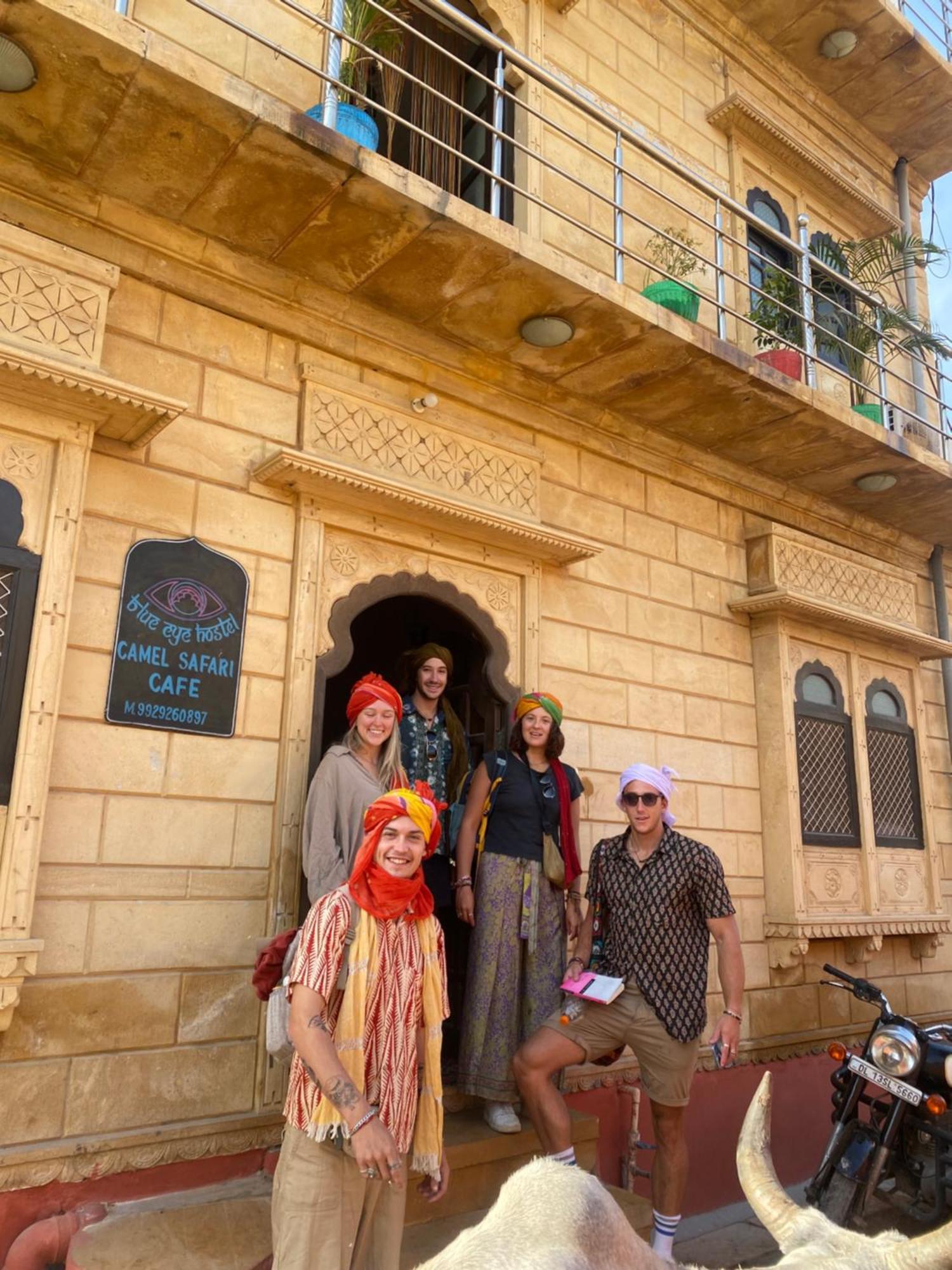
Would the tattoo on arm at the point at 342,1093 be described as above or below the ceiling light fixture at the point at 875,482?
below

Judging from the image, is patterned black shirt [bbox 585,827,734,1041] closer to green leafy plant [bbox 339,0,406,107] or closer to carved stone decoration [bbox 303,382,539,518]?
carved stone decoration [bbox 303,382,539,518]

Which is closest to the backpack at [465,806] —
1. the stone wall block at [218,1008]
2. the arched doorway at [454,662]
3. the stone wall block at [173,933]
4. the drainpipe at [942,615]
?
the arched doorway at [454,662]

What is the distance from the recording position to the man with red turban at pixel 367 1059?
8.66 ft

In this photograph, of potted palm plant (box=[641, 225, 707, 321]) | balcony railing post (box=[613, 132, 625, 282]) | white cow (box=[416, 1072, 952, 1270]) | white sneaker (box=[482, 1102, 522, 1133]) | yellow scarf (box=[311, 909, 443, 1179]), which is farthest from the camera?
potted palm plant (box=[641, 225, 707, 321])

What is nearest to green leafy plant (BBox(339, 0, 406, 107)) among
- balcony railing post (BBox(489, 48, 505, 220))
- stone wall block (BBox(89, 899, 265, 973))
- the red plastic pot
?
balcony railing post (BBox(489, 48, 505, 220))

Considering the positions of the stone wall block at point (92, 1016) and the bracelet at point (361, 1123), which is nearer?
the bracelet at point (361, 1123)

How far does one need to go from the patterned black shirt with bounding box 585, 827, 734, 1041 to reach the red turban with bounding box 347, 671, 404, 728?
133 centimetres

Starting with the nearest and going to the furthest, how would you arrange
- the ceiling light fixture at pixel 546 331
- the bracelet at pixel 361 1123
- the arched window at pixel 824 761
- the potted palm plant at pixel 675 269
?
the bracelet at pixel 361 1123
the ceiling light fixture at pixel 546 331
the potted palm plant at pixel 675 269
the arched window at pixel 824 761

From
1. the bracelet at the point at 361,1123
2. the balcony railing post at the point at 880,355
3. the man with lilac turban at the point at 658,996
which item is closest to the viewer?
the bracelet at the point at 361,1123

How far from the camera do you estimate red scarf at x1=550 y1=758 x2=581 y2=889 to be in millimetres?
4816

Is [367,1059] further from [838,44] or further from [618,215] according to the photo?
[838,44]

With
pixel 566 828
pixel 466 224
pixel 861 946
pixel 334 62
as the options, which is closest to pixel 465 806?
pixel 566 828

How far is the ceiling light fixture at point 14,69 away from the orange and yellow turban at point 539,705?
11.3 feet

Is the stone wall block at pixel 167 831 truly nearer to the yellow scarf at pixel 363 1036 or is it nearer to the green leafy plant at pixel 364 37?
the yellow scarf at pixel 363 1036
